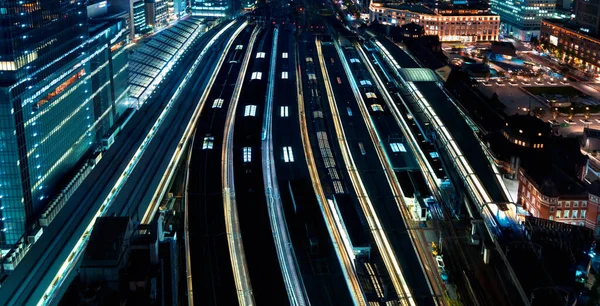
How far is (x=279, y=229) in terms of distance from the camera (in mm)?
28719

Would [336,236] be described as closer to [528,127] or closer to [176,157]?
[176,157]

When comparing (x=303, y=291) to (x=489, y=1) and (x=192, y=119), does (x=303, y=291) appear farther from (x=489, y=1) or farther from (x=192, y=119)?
(x=489, y=1)

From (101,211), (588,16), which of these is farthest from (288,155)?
(588,16)

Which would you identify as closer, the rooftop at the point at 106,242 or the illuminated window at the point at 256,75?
the rooftop at the point at 106,242

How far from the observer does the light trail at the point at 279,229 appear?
2445cm

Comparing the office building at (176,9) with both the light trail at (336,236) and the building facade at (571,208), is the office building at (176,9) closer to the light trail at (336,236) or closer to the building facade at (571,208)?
the light trail at (336,236)

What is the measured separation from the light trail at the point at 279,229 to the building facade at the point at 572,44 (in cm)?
3863

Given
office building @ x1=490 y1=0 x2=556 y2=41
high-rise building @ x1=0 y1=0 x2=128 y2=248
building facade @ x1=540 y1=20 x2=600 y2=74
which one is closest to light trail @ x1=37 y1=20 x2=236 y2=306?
high-rise building @ x1=0 y1=0 x2=128 y2=248

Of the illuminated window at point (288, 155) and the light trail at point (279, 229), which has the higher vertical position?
the illuminated window at point (288, 155)

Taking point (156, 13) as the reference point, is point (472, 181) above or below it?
below

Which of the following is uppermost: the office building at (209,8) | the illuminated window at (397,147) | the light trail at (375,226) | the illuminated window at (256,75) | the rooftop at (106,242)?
the office building at (209,8)

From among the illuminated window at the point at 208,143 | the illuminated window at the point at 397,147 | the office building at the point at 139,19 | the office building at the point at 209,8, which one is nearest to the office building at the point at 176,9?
the office building at the point at 209,8

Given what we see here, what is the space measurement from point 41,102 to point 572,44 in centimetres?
5710

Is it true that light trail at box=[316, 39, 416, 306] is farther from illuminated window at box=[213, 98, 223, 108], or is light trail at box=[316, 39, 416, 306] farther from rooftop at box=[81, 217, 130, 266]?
rooftop at box=[81, 217, 130, 266]
